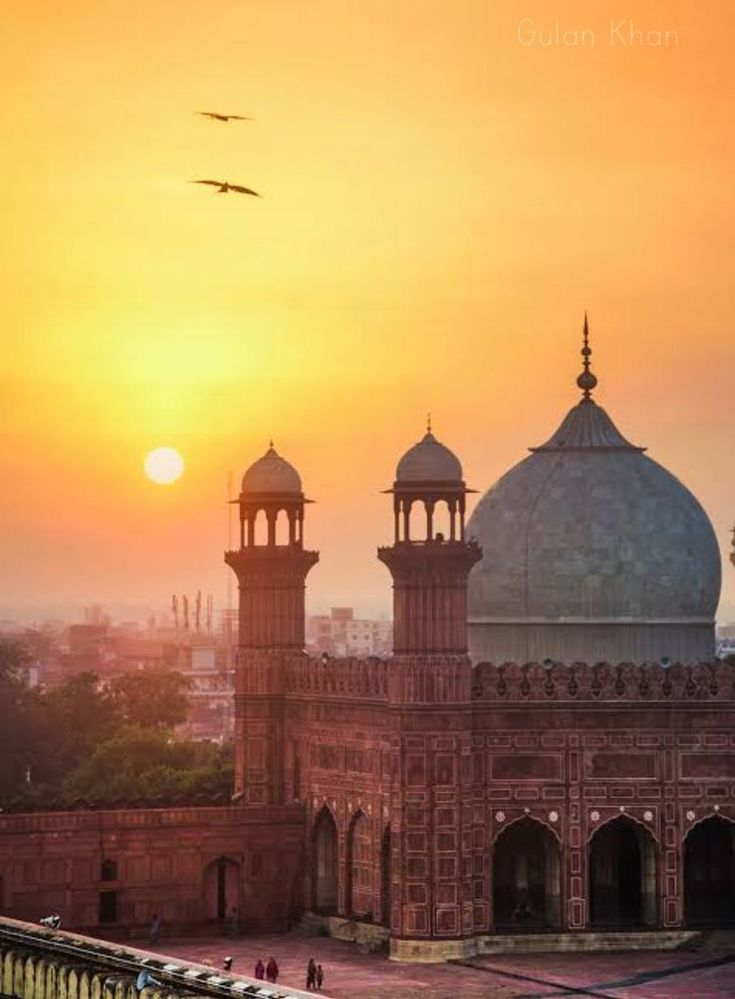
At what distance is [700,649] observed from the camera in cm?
6606

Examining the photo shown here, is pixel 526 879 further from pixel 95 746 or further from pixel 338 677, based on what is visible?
Answer: pixel 95 746

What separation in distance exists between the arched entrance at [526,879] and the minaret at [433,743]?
1323 mm

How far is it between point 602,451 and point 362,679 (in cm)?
933

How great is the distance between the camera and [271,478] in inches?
2650

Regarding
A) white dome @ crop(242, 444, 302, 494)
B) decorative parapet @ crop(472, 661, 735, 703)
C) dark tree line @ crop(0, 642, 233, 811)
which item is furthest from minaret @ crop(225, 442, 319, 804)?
dark tree line @ crop(0, 642, 233, 811)

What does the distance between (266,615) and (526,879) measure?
1007 centimetres

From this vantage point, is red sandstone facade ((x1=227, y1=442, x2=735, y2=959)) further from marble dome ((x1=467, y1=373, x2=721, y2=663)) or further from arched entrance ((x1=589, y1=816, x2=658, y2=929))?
marble dome ((x1=467, y1=373, x2=721, y2=663))

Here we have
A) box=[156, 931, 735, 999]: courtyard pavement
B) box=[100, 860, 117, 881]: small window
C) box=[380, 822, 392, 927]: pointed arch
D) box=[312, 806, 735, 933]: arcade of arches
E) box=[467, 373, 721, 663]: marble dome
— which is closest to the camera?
box=[156, 931, 735, 999]: courtyard pavement

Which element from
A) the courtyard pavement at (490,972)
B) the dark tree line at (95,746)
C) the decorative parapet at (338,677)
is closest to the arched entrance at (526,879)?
the courtyard pavement at (490,972)

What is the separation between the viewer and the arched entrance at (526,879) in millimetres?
60344

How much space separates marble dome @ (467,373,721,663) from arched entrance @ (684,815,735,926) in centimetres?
463

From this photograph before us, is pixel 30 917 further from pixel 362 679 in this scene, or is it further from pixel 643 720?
pixel 643 720

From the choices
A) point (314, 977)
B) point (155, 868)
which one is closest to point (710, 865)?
point (314, 977)

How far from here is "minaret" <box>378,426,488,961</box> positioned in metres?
59.3
